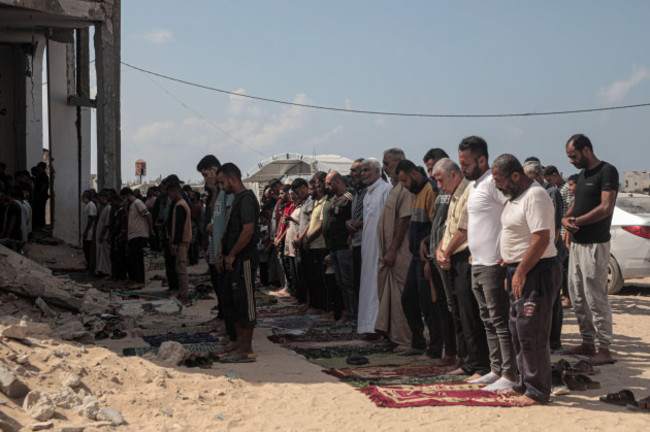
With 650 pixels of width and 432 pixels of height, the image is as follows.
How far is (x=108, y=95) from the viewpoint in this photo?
54.2 feet

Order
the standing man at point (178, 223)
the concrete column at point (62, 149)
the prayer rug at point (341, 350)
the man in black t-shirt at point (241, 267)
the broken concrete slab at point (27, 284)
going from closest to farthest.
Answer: the man in black t-shirt at point (241, 267) < the prayer rug at point (341, 350) < the broken concrete slab at point (27, 284) < the standing man at point (178, 223) < the concrete column at point (62, 149)

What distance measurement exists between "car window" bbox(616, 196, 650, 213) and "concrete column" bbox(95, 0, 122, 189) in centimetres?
1131

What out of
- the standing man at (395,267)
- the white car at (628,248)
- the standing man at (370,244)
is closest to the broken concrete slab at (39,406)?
the standing man at (395,267)

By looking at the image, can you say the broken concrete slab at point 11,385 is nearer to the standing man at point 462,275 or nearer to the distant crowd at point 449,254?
the distant crowd at point 449,254

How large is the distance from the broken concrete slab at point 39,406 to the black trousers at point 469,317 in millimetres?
3376

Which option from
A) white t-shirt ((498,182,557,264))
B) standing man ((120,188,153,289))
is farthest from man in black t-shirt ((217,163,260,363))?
standing man ((120,188,153,289))

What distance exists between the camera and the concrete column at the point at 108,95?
1639cm

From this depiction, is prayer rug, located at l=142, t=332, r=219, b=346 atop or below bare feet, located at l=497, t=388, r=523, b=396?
below

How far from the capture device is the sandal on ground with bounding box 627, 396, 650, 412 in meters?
5.17

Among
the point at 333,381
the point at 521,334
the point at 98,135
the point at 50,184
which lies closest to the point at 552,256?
the point at 521,334

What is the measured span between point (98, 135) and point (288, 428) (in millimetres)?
13191

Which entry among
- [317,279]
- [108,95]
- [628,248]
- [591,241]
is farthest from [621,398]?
[108,95]

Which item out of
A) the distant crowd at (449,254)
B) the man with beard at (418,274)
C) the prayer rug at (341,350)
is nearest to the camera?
the distant crowd at (449,254)

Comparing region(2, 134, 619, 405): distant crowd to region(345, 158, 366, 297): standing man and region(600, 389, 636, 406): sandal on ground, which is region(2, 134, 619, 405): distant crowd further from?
region(600, 389, 636, 406): sandal on ground
